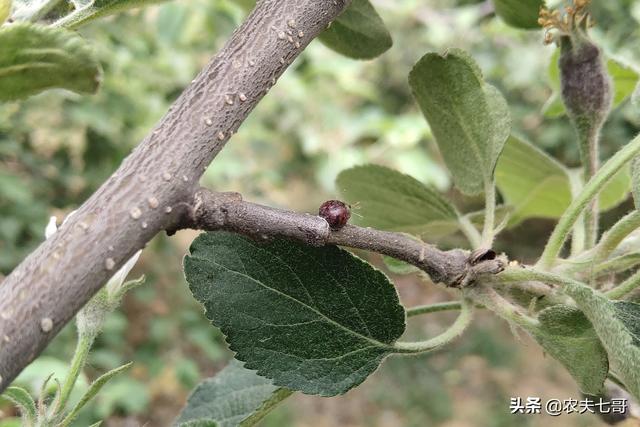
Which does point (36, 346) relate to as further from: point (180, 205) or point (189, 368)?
point (189, 368)

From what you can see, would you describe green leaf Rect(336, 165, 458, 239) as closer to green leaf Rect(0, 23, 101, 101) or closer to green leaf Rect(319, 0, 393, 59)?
green leaf Rect(319, 0, 393, 59)

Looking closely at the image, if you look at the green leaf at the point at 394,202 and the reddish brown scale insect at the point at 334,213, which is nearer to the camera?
the reddish brown scale insect at the point at 334,213

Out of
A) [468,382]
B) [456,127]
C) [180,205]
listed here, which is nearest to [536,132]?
[468,382]

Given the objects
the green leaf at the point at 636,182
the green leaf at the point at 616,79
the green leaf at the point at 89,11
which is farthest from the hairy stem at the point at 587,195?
the green leaf at the point at 89,11

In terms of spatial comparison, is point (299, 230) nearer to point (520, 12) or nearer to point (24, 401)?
point (24, 401)

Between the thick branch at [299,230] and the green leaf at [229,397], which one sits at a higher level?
the thick branch at [299,230]

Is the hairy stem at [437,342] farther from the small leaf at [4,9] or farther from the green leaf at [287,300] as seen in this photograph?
the small leaf at [4,9]

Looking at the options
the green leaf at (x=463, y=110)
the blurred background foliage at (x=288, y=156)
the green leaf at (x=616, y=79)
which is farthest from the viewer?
the blurred background foliage at (x=288, y=156)
